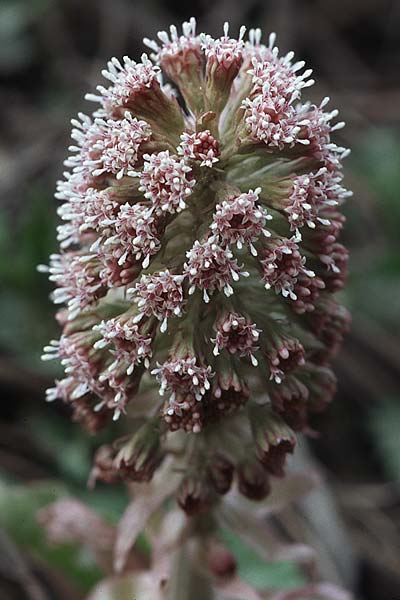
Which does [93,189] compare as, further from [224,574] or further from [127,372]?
[224,574]

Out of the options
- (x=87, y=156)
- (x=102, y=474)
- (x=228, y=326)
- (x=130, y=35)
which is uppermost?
(x=130, y=35)

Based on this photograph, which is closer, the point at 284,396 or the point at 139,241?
the point at 139,241

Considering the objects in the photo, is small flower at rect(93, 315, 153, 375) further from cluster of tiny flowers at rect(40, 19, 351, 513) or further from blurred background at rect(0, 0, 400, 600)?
blurred background at rect(0, 0, 400, 600)

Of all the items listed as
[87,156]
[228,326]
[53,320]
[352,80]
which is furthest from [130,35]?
[228,326]

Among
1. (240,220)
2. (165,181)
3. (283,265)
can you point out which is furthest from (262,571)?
(165,181)

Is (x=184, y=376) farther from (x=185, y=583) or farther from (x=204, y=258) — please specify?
(x=185, y=583)

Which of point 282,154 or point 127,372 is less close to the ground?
point 282,154

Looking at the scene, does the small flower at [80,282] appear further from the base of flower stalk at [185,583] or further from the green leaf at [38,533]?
the green leaf at [38,533]

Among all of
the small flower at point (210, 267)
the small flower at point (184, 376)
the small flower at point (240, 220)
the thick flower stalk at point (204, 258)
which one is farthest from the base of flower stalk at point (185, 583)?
the small flower at point (240, 220)
